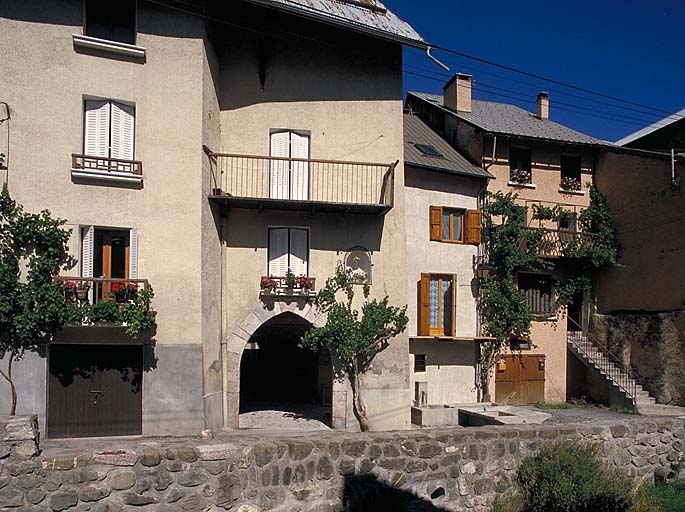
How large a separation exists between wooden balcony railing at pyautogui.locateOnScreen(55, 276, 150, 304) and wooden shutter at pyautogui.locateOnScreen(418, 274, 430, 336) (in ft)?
28.3

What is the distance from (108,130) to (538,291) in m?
15.3

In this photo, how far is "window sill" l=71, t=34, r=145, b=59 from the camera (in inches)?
509

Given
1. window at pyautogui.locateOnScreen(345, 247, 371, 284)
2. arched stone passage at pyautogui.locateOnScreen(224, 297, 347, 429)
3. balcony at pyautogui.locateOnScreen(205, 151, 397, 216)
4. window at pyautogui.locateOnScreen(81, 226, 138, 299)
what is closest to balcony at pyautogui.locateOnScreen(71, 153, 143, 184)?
window at pyautogui.locateOnScreen(81, 226, 138, 299)

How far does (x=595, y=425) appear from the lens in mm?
8219

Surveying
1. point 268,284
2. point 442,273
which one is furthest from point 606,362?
point 268,284

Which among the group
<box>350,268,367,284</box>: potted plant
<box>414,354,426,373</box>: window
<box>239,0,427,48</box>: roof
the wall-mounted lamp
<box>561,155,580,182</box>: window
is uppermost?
<box>239,0,427,48</box>: roof

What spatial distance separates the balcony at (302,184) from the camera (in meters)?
15.0

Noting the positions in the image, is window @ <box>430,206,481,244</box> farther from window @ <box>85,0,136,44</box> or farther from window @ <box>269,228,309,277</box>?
window @ <box>85,0,136,44</box>

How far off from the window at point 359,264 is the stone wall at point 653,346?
412 inches

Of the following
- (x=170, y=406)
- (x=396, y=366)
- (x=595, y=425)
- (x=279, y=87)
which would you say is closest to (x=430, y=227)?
(x=396, y=366)

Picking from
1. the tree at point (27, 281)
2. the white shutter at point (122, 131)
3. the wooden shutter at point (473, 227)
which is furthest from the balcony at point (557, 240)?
the tree at point (27, 281)

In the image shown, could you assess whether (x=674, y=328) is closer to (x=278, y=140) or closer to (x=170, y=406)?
(x=278, y=140)

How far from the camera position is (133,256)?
13219mm

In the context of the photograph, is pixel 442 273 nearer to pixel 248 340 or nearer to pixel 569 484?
pixel 248 340
